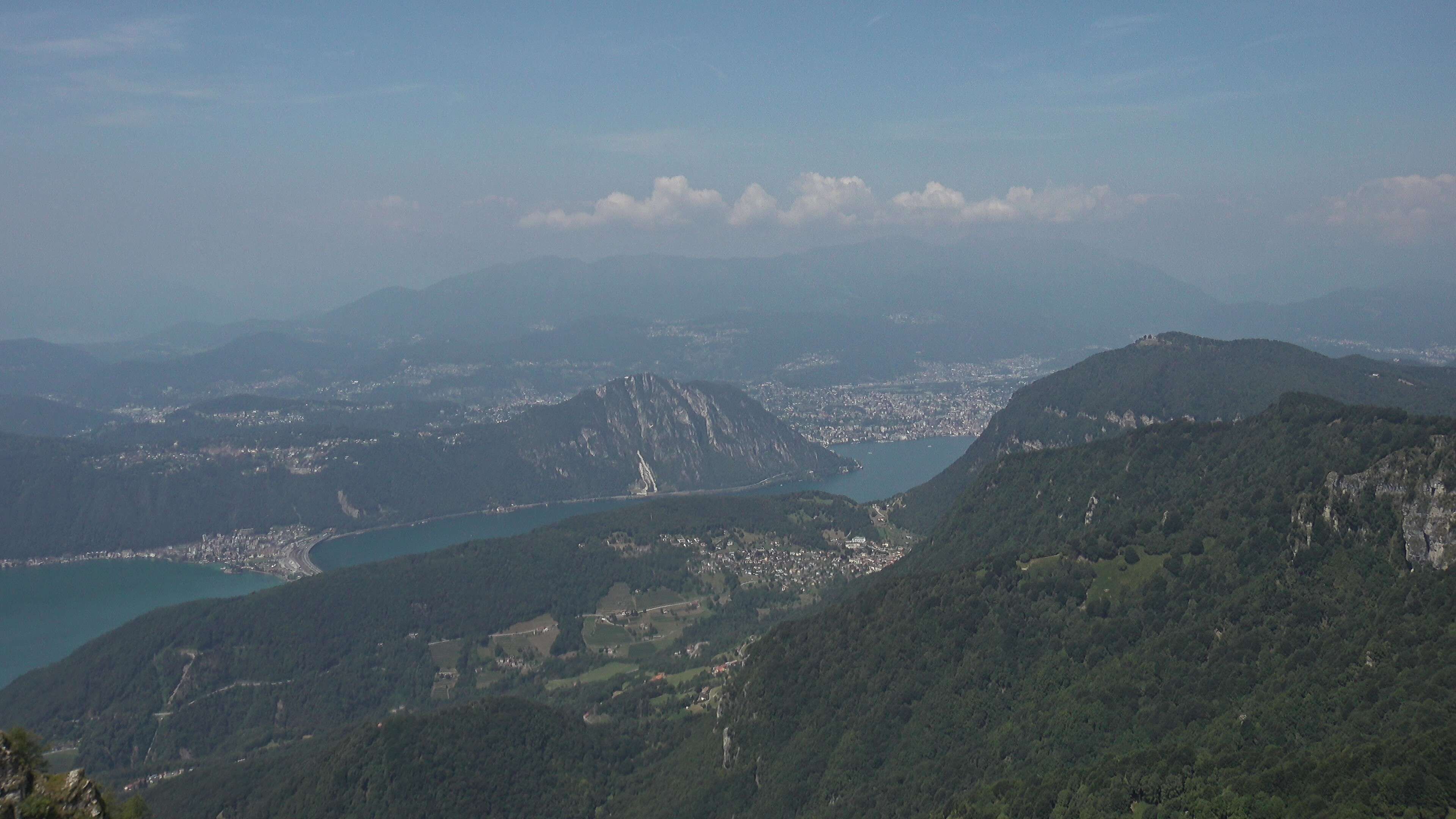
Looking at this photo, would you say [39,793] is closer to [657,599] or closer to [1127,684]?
[1127,684]

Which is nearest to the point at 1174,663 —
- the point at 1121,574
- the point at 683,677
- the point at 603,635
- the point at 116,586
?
the point at 1121,574

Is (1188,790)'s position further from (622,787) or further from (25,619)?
(25,619)

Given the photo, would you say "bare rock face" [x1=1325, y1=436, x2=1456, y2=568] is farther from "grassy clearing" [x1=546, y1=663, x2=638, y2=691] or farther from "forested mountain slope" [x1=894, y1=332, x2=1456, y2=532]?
"forested mountain slope" [x1=894, y1=332, x2=1456, y2=532]

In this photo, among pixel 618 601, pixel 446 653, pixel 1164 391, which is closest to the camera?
pixel 446 653

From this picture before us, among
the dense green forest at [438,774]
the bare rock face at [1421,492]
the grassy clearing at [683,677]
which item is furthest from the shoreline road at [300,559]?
the bare rock face at [1421,492]

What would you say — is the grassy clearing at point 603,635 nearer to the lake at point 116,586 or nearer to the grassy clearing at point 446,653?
the grassy clearing at point 446,653
